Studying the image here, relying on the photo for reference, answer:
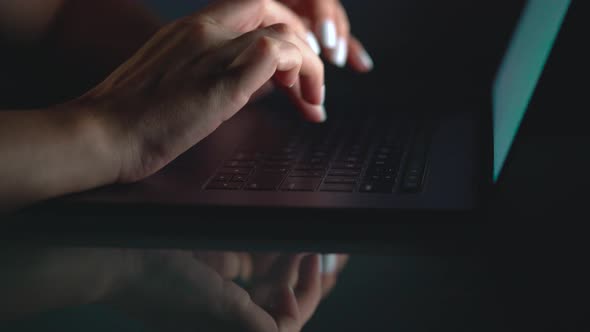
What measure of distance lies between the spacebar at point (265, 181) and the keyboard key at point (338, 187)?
0.14 ft

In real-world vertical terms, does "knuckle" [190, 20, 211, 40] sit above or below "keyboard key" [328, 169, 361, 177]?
above

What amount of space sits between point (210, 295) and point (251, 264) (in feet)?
0.18

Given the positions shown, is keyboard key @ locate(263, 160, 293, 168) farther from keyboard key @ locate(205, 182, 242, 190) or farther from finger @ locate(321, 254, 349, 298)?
finger @ locate(321, 254, 349, 298)

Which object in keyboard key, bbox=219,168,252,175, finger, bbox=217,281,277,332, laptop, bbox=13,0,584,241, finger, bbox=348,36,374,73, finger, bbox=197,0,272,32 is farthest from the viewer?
finger, bbox=348,36,374,73

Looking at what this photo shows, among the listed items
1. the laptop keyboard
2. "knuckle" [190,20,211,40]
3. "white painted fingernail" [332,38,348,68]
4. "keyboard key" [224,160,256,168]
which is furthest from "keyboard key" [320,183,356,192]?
"white painted fingernail" [332,38,348,68]

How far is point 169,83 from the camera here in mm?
612

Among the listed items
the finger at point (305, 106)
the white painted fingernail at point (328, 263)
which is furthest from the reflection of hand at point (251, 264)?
the finger at point (305, 106)

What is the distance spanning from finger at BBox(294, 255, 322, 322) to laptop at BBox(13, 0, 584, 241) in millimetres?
54

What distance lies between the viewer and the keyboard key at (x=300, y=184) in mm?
563

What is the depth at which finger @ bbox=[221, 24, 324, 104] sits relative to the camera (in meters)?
0.62

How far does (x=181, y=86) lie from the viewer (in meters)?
0.61

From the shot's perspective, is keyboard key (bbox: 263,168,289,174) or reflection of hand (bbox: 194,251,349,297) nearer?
reflection of hand (bbox: 194,251,349,297)

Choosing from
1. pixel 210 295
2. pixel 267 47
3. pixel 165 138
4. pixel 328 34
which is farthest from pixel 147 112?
pixel 328 34

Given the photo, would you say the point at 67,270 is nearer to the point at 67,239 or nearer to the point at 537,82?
the point at 67,239
